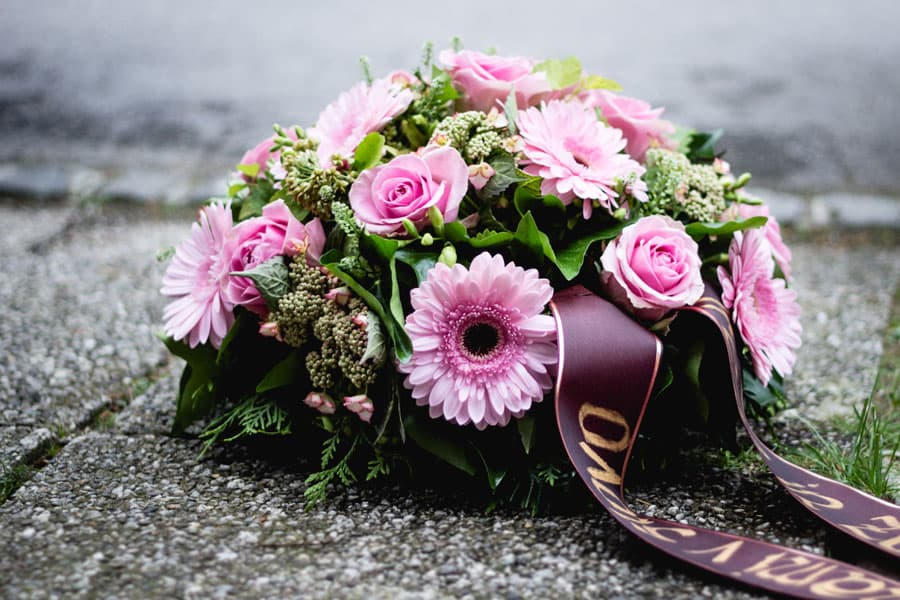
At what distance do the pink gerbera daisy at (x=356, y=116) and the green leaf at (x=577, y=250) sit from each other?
37cm

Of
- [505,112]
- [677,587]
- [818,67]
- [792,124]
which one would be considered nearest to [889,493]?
[677,587]

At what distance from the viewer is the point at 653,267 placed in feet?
4.72

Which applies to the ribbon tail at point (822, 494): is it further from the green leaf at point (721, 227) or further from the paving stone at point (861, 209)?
the paving stone at point (861, 209)

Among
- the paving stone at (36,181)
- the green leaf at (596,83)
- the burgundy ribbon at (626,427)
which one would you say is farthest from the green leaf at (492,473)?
the paving stone at (36,181)

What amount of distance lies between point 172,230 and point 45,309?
910 millimetres

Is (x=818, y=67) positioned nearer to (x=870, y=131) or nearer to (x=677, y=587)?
(x=870, y=131)

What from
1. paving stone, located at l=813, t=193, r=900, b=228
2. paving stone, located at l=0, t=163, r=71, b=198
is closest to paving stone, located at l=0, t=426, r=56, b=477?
paving stone, located at l=0, t=163, r=71, b=198

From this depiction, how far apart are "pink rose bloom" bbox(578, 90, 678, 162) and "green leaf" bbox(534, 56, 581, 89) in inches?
2.4

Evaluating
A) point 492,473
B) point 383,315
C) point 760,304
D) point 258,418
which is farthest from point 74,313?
point 760,304

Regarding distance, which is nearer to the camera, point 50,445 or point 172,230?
point 50,445

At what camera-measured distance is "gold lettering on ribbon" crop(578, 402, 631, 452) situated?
54.8 inches

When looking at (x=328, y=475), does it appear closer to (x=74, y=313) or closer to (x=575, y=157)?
(x=575, y=157)

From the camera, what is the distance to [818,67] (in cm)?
508

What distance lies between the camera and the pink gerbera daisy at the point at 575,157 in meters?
1.48
